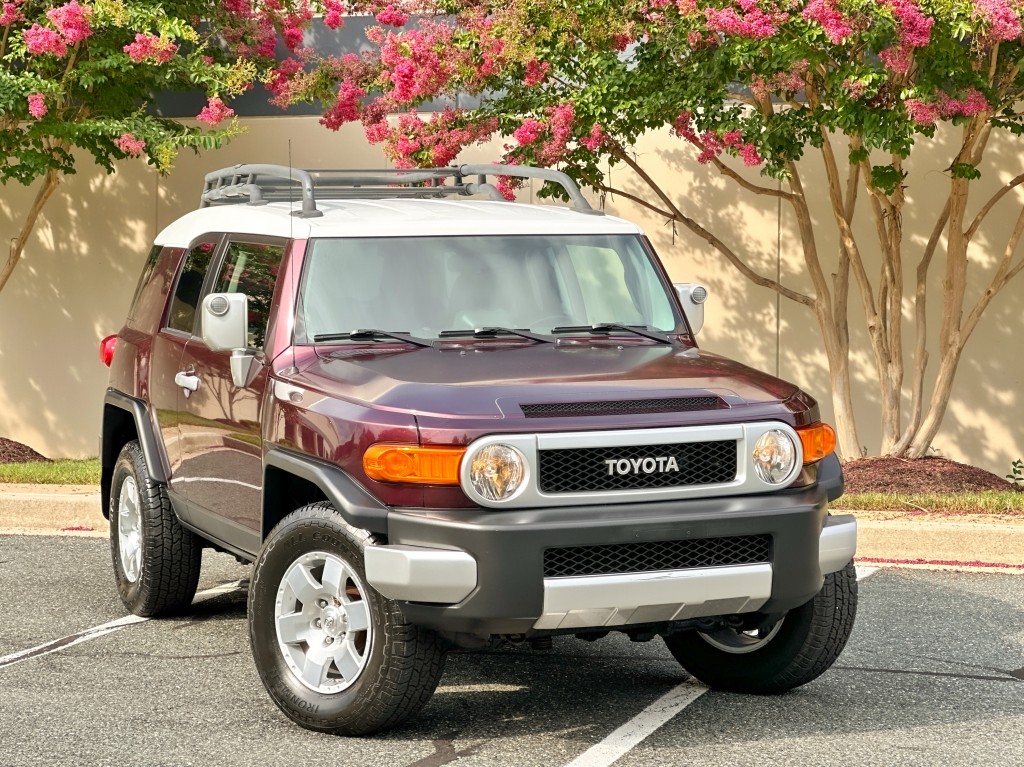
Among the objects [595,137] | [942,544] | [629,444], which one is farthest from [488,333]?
[595,137]

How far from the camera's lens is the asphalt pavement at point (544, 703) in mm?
5574

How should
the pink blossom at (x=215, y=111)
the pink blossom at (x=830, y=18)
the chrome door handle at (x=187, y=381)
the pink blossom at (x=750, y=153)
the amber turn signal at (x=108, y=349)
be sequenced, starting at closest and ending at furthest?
the chrome door handle at (x=187, y=381), the amber turn signal at (x=108, y=349), the pink blossom at (x=830, y=18), the pink blossom at (x=750, y=153), the pink blossom at (x=215, y=111)

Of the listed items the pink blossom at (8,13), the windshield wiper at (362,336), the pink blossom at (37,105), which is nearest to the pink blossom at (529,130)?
the pink blossom at (37,105)

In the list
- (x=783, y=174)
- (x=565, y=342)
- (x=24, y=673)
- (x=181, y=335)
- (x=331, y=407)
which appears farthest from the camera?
(x=783, y=174)

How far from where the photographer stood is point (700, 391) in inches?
225

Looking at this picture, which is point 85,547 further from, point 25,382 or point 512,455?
point 25,382

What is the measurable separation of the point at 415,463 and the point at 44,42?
8.29m

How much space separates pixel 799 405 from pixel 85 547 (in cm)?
582

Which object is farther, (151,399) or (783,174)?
(783,174)

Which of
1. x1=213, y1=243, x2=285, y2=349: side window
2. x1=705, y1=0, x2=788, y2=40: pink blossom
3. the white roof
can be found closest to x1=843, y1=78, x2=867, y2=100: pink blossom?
x1=705, y1=0, x2=788, y2=40: pink blossom

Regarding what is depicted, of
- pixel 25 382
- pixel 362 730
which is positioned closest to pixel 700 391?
pixel 362 730

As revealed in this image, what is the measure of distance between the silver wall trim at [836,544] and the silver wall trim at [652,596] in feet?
0.93

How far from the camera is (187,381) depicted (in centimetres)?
707

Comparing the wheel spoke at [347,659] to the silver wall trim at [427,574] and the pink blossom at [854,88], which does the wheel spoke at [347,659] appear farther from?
the pink blossom at [854,88]
